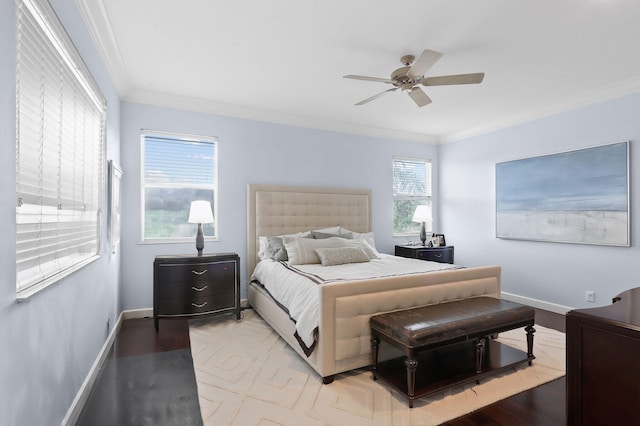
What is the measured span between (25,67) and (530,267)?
5300 millimetres

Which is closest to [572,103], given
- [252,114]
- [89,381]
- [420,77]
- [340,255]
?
[420,77]

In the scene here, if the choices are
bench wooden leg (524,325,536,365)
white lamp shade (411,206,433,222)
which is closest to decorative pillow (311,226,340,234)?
white lamp shade (411,206,433,222)

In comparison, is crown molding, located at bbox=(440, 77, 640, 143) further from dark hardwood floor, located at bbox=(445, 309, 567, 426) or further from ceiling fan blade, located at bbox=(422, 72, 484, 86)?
dark hardwood floor, located at bbox=(445, 309, 567, 426)

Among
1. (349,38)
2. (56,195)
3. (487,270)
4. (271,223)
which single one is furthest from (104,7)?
(487,270)

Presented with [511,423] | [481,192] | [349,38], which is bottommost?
[511,423]

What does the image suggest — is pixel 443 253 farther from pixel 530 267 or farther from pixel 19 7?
pixel 19 7

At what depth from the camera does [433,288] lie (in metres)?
2.80

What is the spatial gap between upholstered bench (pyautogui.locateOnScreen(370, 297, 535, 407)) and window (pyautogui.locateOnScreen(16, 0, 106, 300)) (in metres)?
2.02

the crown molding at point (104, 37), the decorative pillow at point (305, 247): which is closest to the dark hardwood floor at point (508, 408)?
the decorative pillow at point (305, 247)

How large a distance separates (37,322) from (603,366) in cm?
240

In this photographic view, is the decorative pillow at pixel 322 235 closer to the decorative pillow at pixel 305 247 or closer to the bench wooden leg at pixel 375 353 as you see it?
the decorative pillow at pixel 305 247

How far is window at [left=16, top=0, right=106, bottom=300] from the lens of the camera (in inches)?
54.0

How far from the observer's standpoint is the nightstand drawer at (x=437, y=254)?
5.11 metres

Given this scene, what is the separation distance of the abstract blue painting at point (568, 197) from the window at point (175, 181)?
4095mm
